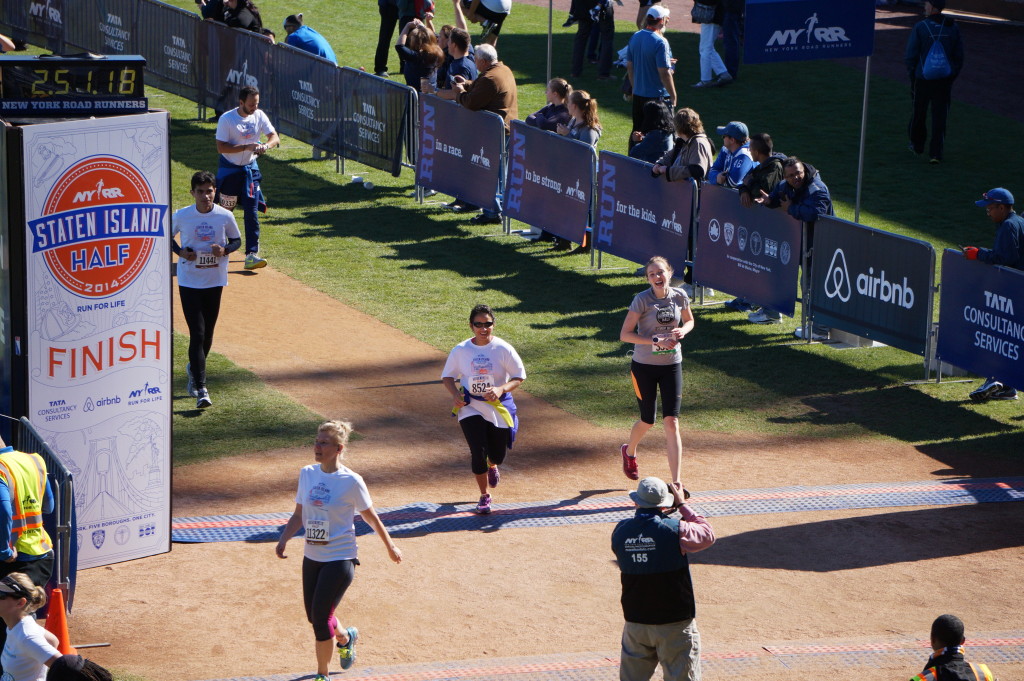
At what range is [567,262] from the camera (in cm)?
1955

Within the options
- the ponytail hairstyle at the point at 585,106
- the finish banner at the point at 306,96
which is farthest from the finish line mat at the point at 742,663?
the finish banner at the point at 306,96

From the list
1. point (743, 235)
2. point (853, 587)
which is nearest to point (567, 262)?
point (743, 235)

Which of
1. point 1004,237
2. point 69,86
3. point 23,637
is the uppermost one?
point 69,86

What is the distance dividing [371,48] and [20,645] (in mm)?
24589

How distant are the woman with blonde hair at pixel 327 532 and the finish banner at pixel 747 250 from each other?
326 inches

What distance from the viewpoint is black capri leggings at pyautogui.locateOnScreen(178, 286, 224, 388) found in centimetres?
1405

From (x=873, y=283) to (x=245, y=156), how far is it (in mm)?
8033

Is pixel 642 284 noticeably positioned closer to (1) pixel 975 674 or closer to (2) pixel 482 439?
(2) pixel 482 439

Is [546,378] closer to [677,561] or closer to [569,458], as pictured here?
[569,458]

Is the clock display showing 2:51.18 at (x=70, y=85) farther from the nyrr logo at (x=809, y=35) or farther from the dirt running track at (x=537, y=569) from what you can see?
the nyrr logo at (x=809, y=35)

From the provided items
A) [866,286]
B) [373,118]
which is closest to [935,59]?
[866,286]

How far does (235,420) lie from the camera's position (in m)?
14.1

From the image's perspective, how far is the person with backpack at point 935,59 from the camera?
22.3 metres

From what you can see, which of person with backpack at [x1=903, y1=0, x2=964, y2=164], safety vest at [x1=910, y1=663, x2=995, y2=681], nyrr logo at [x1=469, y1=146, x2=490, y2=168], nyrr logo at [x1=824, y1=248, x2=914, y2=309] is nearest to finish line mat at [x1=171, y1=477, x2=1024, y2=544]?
nyrr logo at [x1=824, y1=248, x2=914, y2=309]
